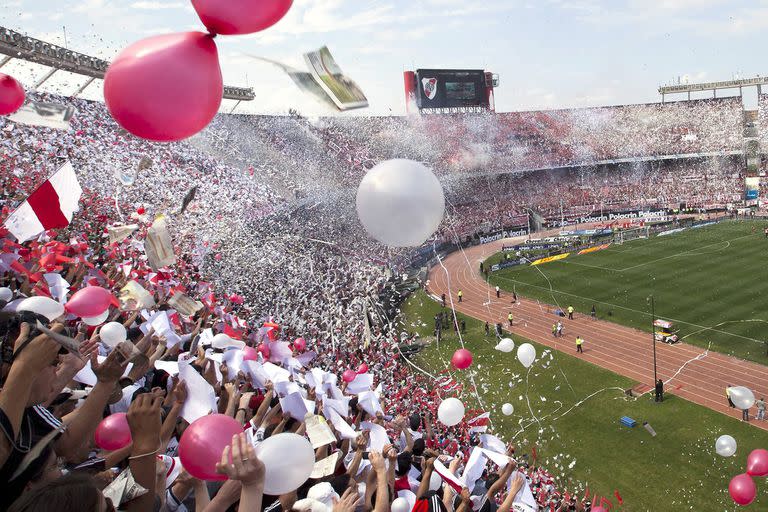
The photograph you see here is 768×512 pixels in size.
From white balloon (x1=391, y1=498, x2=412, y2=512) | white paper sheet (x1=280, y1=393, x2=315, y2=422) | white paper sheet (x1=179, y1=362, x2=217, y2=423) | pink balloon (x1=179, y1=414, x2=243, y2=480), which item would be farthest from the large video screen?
pink balloon (x1=179, y1=414, x2=243, y2=480)


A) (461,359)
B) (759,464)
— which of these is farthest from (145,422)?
(759,464)

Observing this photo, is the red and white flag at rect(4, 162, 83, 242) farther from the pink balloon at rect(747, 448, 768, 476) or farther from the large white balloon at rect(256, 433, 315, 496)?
the pink balloon at rect(747, 448, 768, 476)

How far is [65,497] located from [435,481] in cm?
331

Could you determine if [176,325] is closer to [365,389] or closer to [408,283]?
[365,389]

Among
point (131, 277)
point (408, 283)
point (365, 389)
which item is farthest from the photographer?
point (408, 283)

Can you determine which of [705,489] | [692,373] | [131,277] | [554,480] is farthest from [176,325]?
[692,373]

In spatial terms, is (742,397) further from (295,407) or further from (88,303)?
(88,303)

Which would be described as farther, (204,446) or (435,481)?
(435,481)

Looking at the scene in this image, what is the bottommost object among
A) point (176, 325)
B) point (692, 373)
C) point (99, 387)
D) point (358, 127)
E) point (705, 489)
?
point (692, 373)

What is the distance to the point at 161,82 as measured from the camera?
10.1ft

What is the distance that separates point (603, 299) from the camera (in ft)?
84.7

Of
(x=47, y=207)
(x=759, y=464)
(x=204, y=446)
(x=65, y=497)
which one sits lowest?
(x=759, y=464)

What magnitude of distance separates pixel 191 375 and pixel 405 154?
159 feet

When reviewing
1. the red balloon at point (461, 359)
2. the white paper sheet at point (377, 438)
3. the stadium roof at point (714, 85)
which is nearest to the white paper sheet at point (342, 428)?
the white paper sheet at point (377, 438)
